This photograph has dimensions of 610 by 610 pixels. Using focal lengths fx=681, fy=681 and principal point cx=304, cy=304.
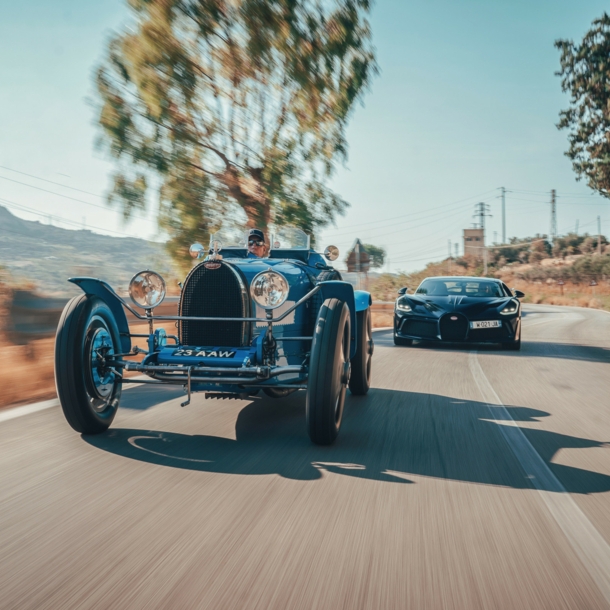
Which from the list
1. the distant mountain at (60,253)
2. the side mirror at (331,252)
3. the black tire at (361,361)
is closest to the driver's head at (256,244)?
the side mirror at (331,252)

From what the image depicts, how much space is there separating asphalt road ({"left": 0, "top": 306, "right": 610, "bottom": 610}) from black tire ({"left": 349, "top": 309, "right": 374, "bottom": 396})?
32.2 inches

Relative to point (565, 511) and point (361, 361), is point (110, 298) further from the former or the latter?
point (565, 511)

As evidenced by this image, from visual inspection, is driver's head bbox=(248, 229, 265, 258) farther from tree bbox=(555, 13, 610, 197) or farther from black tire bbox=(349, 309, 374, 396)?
tree bbox=(555, 13, 610, 197)

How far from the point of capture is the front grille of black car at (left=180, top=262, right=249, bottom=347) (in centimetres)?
548

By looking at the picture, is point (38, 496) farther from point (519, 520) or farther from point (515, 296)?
point (515, 296)

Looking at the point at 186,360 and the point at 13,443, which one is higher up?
the point at 186,360

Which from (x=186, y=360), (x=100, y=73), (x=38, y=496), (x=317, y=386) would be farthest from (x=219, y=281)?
(x=100, y=73)

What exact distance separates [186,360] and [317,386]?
1086mm

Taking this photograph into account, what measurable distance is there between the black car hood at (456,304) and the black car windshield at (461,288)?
1.07ft

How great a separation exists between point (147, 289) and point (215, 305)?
1.83 ft

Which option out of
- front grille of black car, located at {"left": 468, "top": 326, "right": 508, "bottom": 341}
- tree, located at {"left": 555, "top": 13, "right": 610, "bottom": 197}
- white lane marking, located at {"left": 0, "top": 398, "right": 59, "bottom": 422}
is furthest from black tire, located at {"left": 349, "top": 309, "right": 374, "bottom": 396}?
tree, located at {"left": 555, "top": 13, "right": 610, "bottom": 197}

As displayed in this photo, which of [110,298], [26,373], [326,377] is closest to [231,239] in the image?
[110,298]

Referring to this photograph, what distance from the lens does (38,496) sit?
3598 mm

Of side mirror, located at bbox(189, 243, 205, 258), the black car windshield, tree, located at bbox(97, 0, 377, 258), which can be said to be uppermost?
tree, located at bbox(97, 0, 377, 258)
